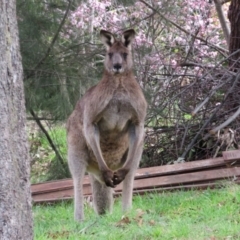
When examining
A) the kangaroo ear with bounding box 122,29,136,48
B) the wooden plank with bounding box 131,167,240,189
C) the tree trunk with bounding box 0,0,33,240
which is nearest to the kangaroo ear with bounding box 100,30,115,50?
the kangaroo ear with bounding box 122,29,136,48

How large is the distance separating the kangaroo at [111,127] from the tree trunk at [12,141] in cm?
297

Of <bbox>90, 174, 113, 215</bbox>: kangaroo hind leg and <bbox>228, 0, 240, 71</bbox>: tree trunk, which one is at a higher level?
<bbox>228, 0, 240, 71</bbox>: tree trunk

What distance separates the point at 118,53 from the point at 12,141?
3.33m

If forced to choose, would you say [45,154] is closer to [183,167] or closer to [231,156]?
[183,167]

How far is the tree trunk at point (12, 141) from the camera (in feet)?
13.5

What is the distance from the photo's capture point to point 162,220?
6668 millimetres

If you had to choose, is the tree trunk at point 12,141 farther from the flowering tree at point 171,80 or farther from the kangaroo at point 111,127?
the flowering tree at point 171,80

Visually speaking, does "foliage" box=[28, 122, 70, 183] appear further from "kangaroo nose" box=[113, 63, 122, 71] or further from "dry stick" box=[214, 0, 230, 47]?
"kangaroo nose" box=[113, 63, 122, 71]

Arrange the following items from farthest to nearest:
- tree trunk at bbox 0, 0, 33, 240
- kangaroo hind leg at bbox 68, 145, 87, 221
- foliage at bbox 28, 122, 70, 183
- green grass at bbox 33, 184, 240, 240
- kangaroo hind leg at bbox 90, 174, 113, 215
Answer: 1. foliage at bbox 28, 122, 70, 183
2. kangaroo hind leg at bbox 90, 174, 113, 215
3. kangaroo hind leg at bbox 68, 145, 87, 221
4. green grass at bbox 33, 184, 240, 240
5. tree trunk at bbox 0, 0, 33, 240

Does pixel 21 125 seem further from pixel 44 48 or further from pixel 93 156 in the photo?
pixel 44 48

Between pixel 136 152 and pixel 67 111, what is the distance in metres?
2.77

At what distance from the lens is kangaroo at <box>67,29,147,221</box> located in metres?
7.32

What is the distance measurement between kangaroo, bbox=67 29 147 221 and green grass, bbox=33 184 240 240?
27 cm

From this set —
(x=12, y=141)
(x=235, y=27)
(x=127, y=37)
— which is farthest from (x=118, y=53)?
(x=235, y=27)
